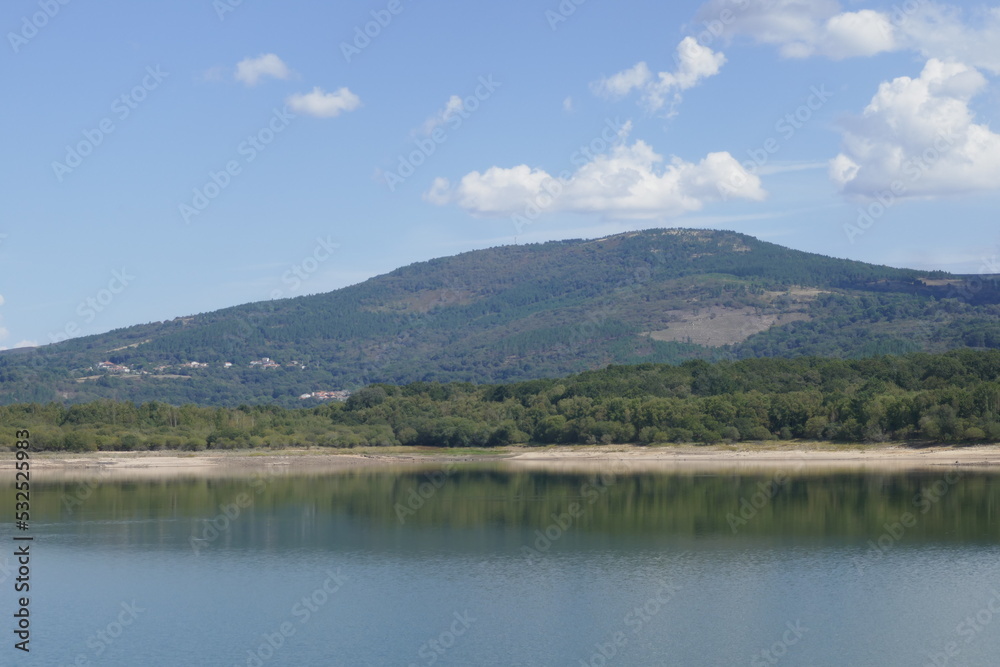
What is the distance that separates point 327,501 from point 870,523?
32.0 metres

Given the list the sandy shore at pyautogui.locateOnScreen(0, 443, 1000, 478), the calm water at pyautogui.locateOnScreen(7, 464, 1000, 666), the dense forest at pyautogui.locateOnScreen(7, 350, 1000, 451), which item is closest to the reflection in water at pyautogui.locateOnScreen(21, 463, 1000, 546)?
the calm water at pyautogui.locateOnScreen(7, 464, 1000, 666)

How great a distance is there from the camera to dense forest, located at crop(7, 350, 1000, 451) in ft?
297

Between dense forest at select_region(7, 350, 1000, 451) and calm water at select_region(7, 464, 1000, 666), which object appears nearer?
calm water at select_region(7, 464, 1000, 666)

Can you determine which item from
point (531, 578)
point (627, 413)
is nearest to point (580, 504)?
point (531, 578)

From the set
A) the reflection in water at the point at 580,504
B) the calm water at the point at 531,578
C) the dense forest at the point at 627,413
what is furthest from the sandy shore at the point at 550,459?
the calm water at the point at 531,578

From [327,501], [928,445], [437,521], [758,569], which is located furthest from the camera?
[928,445]

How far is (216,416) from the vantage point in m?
126

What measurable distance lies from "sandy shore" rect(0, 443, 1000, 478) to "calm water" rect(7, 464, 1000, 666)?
15606mm

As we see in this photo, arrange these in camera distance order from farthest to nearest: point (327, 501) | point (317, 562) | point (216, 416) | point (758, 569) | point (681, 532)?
point (216, 416), point (327, 501), point (681, 532), point (317, 562), point (758, 569)

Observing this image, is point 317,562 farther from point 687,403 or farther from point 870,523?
point 687,403

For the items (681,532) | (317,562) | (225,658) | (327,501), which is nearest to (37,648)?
(225,658)

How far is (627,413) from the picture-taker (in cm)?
10488

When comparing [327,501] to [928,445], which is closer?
[327,501]

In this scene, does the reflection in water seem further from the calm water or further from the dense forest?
the dense forest
